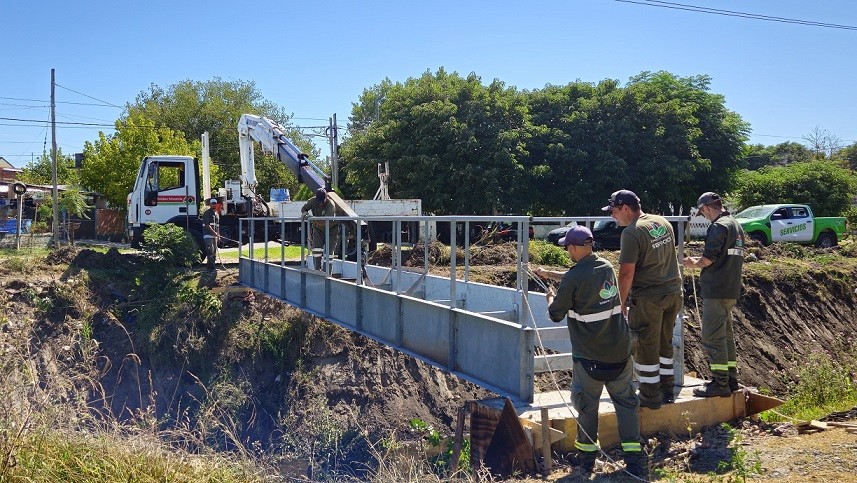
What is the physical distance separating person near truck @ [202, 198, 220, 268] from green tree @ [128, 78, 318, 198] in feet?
81.4

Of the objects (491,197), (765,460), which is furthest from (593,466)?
(491,197)

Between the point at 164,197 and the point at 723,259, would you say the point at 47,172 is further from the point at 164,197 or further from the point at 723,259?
the point at 723,259

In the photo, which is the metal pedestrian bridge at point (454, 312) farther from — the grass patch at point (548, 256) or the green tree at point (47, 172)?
the green tree at point (47, 172)

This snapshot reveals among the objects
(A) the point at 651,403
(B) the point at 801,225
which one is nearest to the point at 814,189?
(B) the point at 801,225

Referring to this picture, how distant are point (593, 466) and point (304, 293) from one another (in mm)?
7101

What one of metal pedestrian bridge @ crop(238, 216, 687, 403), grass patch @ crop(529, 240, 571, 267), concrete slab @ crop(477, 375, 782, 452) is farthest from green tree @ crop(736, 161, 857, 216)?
concrete slab @ crop(477, 375, 782, 452)

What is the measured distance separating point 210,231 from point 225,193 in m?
2.92

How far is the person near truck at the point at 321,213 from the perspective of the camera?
12.3 m

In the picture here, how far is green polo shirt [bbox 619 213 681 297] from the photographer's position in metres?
6.23

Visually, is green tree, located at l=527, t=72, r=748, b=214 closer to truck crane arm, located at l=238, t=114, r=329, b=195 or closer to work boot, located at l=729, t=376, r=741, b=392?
truck crane arm, located at l=238, t=114, r=329, b=195

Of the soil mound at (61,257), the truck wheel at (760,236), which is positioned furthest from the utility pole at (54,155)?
the truck wheel at (760,236)

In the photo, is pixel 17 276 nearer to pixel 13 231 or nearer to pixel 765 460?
pixel 13 231

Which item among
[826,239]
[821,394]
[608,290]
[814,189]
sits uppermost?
[814,189]

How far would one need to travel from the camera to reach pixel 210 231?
55.0 ft
